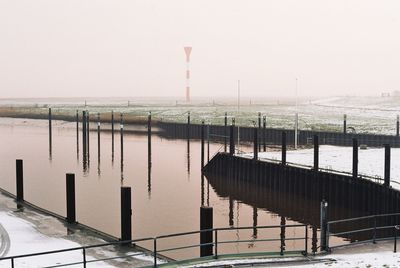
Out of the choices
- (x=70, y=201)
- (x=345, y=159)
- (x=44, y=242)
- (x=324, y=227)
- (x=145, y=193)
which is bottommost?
(x=145, y=193)

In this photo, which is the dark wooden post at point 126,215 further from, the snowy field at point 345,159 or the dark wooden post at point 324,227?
the snowy field at point 345,159

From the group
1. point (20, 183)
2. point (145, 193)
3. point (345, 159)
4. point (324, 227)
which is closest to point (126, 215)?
point (324, 227)

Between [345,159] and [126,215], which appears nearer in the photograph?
[126,215]

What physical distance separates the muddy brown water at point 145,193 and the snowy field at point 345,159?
23.3ft

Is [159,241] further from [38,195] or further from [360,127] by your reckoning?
[360,127]

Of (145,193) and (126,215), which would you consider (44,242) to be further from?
(145,193)

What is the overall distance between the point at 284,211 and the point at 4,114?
4911 inches

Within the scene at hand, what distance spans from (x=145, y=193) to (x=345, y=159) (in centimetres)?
1643

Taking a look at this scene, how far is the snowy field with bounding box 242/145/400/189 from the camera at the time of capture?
124 ft

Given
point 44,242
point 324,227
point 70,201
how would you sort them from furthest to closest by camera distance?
point 70,201
point 44,242
point 324,227

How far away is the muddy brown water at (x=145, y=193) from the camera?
2939 cm

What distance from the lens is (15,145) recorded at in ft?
252

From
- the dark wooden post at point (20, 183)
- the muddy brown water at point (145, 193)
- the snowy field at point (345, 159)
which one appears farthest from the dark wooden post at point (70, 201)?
the snowy field at point (345, 159)

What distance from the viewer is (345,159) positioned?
44.3 m
